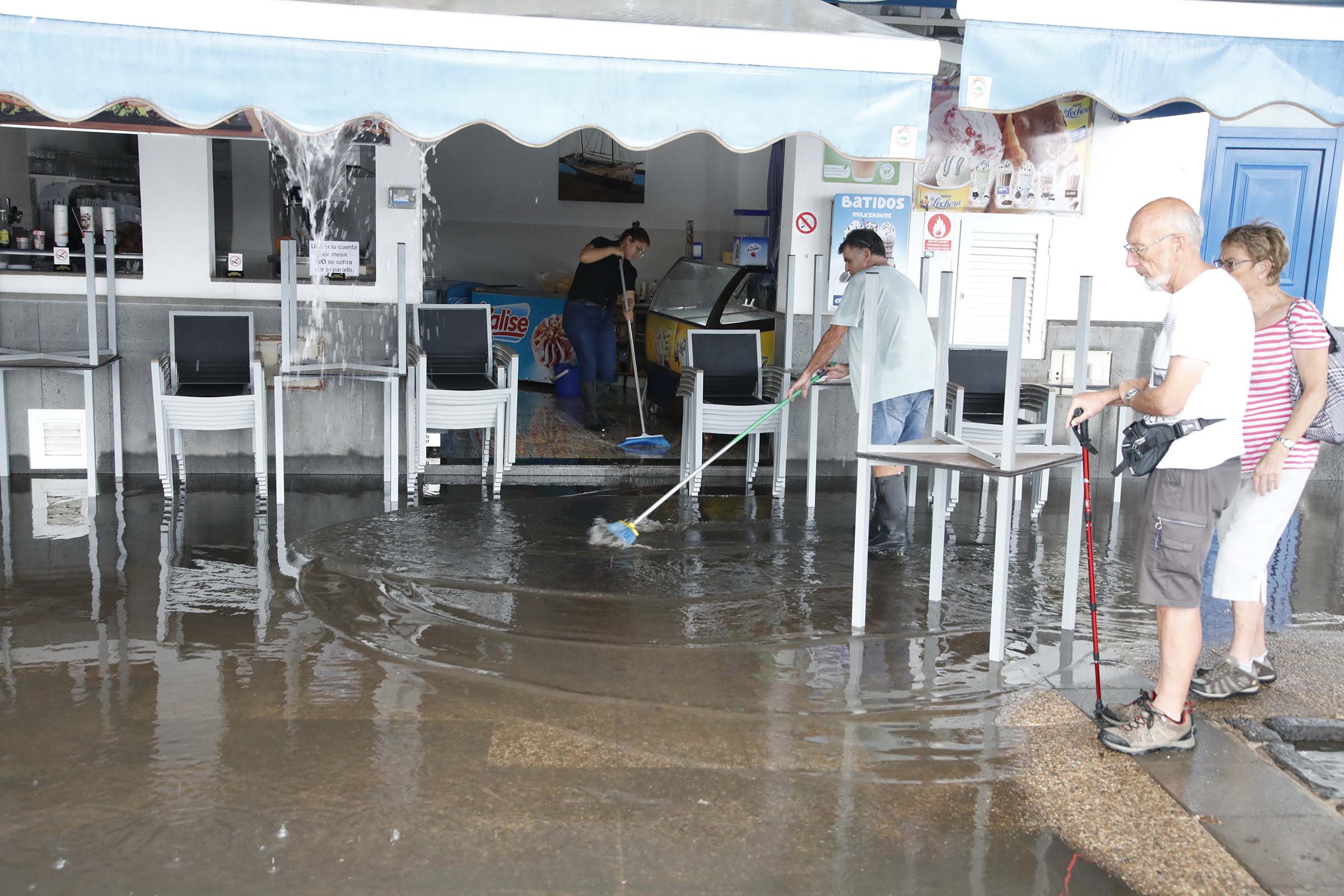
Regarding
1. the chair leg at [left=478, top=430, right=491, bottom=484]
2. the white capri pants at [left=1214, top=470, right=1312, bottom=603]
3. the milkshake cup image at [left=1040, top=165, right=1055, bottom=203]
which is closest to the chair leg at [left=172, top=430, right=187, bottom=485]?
the chair leg at [left=478, top=430, right=491, bottom=484]

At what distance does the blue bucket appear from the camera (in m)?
10.9

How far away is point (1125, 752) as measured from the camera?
3.83 metres

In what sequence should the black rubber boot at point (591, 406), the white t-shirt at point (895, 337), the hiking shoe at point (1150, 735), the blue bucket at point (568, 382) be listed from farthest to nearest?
1. the blue bucket at point (568, 382)
2. the black rubber boot at point (591, 406)
3. the white t-shirt at point (895, 337)
4. the hiking shoe at point (1150, 735)

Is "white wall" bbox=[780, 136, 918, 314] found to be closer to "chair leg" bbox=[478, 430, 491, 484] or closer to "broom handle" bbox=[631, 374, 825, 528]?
"broom handle" bbox=[631, 374, 825, 528]

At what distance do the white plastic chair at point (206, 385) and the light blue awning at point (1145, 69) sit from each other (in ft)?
14.5

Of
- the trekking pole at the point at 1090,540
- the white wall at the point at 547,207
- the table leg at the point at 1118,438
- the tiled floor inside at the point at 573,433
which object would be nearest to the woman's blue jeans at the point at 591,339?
the tiled floor inside at the point at 573,433

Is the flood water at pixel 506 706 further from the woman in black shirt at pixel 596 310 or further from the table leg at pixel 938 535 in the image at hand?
the woman in black shirt at pixel 596 310

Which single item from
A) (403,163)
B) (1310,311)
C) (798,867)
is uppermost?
(403,163)

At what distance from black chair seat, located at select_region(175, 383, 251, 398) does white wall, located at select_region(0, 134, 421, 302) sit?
762 millimetres

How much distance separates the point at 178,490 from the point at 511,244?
7750 millimetres

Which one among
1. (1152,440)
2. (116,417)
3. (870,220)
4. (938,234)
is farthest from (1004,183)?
(116,417)

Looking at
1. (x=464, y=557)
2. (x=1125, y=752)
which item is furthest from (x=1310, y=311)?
(x=464, y=557)

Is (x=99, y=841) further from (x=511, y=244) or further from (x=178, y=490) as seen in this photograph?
(x=511, y=244)

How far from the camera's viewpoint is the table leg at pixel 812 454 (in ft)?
23.4
